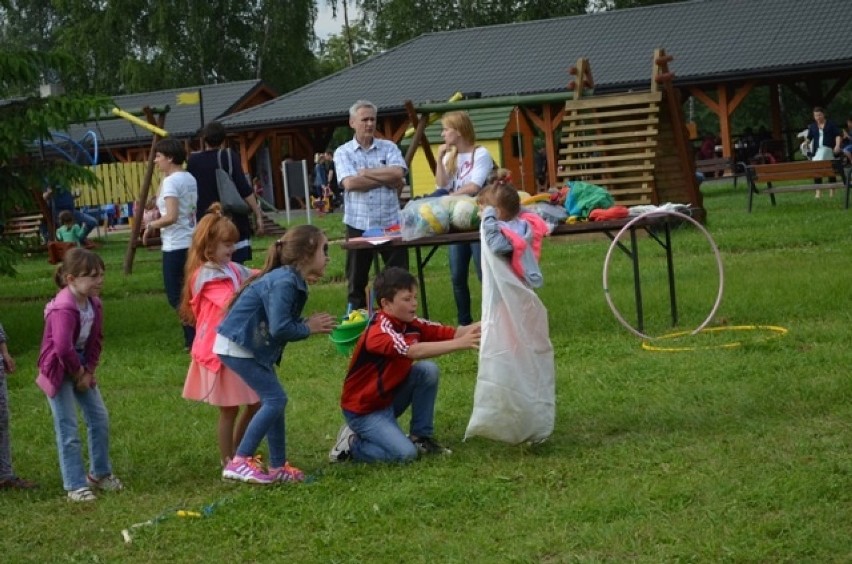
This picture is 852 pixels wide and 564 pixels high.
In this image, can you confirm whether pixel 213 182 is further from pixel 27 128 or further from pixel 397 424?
pixel 397 424

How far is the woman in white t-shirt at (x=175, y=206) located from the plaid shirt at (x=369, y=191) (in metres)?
1.29

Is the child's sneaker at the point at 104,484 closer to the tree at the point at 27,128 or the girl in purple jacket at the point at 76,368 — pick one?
the girl in purple jacket at the point at 76,368

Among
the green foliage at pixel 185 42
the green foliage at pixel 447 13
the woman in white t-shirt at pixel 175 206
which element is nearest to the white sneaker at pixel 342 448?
the woman in white t-shirt at pixel 175 206

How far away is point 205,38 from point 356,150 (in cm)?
5006

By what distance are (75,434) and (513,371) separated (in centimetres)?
226

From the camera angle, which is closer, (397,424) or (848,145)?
(397,424)

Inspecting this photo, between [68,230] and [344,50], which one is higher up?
[344,50]

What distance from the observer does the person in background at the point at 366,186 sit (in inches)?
442

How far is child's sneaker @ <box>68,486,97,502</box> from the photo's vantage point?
718 cm

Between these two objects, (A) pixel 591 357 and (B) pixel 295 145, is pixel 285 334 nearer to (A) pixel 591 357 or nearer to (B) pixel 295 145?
(A) pixel 591 357

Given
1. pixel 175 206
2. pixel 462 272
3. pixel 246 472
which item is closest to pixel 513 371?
pixel 246 472

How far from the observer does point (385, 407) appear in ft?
24.8

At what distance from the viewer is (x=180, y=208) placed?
11.7m

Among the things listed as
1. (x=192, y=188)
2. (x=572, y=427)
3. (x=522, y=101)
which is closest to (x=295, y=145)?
(x=522, y=101)
